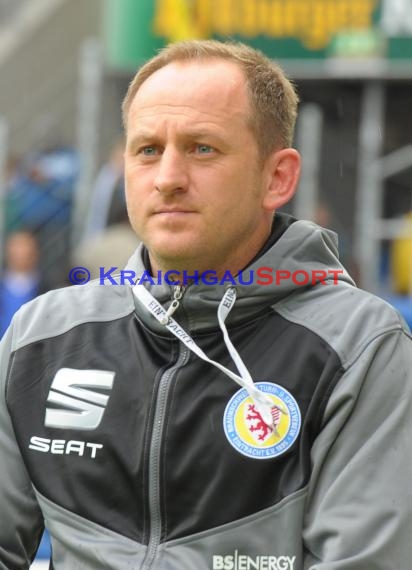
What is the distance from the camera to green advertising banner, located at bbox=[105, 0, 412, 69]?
10.9 m

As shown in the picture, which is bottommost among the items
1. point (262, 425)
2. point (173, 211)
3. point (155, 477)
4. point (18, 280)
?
A: point (18, 280)

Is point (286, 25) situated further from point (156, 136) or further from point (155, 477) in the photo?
point (155, 477)

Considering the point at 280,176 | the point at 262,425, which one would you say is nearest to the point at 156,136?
the point at 280,176

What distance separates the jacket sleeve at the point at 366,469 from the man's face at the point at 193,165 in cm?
44

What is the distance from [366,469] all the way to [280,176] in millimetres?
742

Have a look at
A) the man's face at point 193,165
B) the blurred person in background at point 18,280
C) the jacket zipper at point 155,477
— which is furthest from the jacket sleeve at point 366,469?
the blurred person in background at point 18,280

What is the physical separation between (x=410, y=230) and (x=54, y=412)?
712 cm

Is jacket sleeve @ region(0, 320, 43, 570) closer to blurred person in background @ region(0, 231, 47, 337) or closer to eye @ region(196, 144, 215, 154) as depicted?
eye @ region(196, 144, 215, 154)

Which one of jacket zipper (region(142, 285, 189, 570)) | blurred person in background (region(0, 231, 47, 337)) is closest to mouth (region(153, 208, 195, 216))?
jacket zipper (region(142, 285, 189, 570))

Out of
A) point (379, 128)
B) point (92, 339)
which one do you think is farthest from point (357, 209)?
point (92, 339)

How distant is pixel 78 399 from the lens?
9.80 feet

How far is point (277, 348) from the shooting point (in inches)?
114

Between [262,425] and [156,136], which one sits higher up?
[156,136]

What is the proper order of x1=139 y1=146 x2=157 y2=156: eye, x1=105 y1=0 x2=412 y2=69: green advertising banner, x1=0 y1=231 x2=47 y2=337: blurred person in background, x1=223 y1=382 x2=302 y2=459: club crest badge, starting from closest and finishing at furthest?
x1=223 y1=382 x2=302 y2=459: club crest badge
x1=139 y1=146 x2=157 y2=156: eye
x1=0 y1=231 x2=47 y2=337: blurred person in background
x1=105 y1=0 x2=412 y2=69: green advertising banner
